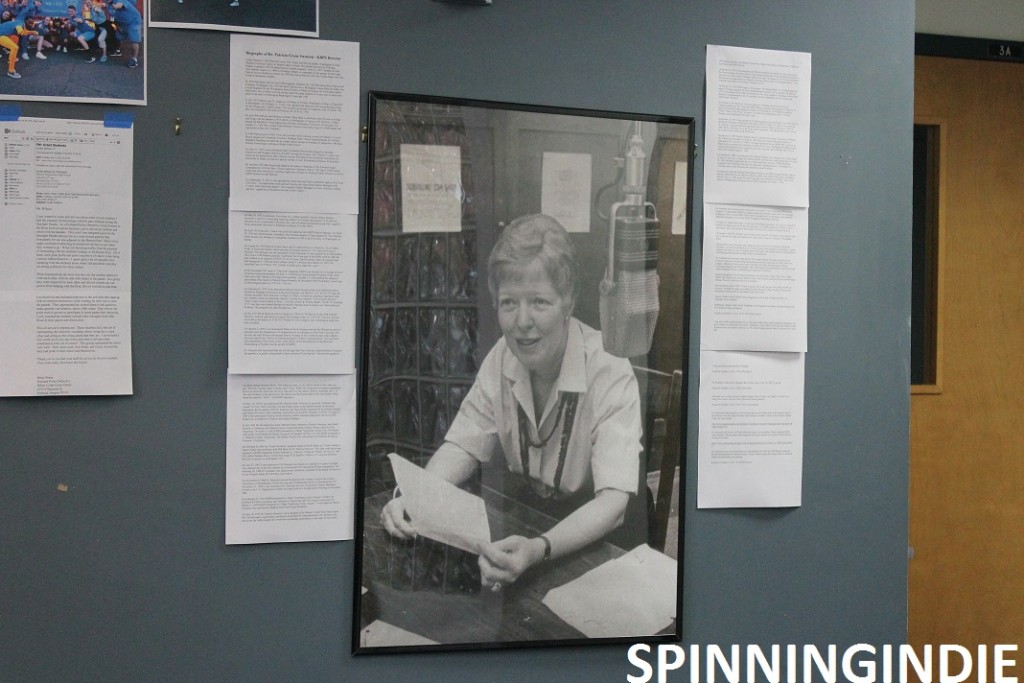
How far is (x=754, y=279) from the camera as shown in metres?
1.56

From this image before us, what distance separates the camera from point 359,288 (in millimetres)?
1438

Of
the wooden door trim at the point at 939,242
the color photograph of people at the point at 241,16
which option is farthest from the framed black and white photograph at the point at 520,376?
the wooden door trim at the point at 939,242

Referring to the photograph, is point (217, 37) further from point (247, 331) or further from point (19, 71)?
point (247, 331)

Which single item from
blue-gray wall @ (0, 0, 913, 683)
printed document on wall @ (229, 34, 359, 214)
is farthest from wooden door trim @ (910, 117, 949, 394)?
printed document on wall @ (229, 34, 359, 214)

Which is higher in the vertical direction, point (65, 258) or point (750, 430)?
point (65, 258)

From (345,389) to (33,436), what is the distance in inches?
20.4

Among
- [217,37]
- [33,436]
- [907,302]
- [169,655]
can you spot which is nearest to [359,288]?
[217,37]

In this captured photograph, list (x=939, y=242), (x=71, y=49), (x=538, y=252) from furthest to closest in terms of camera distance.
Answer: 1. (x=939, y=242)
2. (x=538, y=252)
3. (x=71, y=49)

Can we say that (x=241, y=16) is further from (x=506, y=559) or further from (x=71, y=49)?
(x=506, y=559)

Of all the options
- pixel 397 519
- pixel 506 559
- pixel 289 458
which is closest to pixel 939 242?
pixel 506 559

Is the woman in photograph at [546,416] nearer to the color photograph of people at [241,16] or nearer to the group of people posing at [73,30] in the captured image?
the color photograph of people at [241,16]

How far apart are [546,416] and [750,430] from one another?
1.34 ft

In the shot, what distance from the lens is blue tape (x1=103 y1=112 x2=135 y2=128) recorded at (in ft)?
4.49

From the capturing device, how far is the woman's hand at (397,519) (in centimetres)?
143
